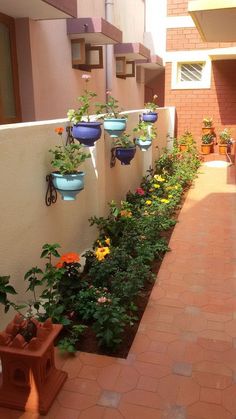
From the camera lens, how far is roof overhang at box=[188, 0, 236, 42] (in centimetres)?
498

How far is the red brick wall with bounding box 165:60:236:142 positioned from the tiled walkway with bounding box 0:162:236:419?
7398 millimetres

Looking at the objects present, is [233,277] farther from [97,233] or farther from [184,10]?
[184,10]

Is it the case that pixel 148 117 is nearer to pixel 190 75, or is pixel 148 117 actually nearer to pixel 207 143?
pixel 207 143

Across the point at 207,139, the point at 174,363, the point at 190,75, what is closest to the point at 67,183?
the point at 174,363

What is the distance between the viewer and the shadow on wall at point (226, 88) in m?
10.5

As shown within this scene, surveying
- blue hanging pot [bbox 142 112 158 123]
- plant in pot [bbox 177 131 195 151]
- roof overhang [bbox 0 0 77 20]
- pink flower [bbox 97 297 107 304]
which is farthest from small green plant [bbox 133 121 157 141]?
plant in pot [bbox 177 131 195 151]

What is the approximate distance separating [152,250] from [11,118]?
247 cm

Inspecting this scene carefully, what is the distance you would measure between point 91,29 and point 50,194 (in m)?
3.47

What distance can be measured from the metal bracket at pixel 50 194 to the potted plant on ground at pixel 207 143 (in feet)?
26.6

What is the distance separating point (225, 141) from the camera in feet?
35.0

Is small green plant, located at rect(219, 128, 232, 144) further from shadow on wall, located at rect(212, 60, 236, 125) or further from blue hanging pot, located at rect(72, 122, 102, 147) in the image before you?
blue hanging pot, located at rect(72, 122, 102, 147)

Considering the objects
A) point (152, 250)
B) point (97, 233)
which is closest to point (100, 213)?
point (97, 233)

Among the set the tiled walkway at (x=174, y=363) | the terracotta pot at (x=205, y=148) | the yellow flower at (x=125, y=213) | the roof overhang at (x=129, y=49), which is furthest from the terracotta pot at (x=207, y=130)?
the tiled walkway at (x=174, y=363)

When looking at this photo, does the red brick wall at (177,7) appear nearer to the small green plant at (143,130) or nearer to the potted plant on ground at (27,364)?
the small green plant at (143,130)
